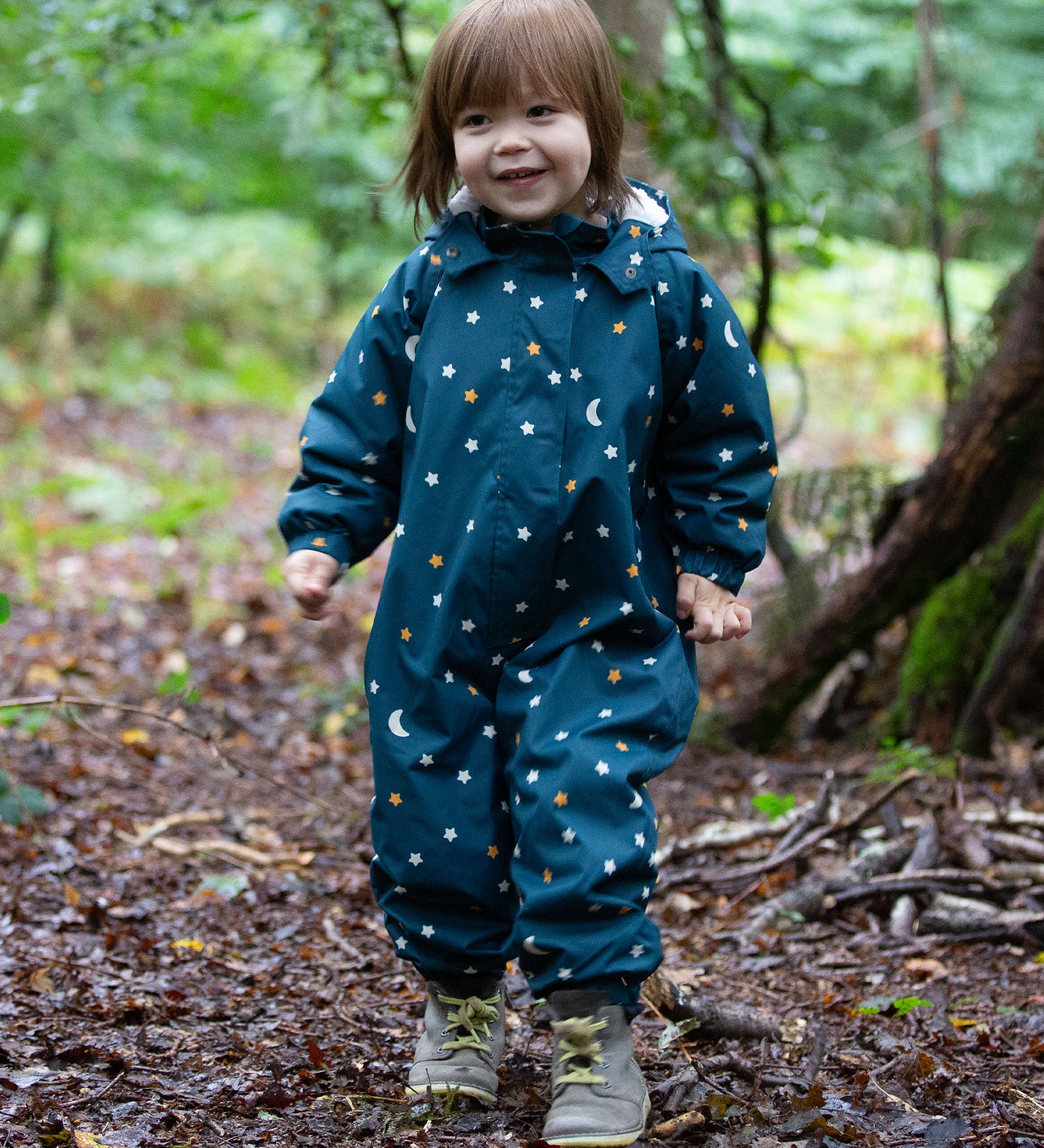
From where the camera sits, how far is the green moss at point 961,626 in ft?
12.4

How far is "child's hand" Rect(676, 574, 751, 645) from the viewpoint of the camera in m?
2.13

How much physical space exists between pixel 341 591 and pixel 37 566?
5.72 feet

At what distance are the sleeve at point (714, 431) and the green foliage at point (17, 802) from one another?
1.77 metres

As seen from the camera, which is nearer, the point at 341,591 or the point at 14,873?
the point at 14,873

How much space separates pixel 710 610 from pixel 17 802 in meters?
1.84

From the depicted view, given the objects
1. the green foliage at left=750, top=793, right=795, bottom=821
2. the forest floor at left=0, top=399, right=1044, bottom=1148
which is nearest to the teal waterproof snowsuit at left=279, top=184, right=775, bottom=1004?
the forest floor at left=0, top=399, right=1044, bottom=1148

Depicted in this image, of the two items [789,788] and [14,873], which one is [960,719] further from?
[14,873]

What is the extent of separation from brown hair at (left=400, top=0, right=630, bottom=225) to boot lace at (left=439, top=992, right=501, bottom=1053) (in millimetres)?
1494

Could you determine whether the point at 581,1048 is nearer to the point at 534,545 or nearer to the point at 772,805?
the point at 534,545

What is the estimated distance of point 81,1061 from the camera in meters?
2.13

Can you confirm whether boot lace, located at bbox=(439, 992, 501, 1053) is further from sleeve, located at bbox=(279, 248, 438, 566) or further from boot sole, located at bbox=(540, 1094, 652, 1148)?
sleeve, located at bbox=(279, 248, 438, 566)

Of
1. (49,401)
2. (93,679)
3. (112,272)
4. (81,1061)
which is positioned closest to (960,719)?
(81,1061)

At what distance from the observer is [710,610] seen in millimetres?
2145

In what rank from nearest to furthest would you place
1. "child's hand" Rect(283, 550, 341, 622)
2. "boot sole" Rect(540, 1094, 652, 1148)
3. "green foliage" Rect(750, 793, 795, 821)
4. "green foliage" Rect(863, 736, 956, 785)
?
"boot sole" Rect(540, 1094, 652, 1148), "child's hand" Rect(283, 550, 341, 622), "green foliage" Rect(750, 793, 795, 821), "green foliage" Rect(863, 736, 956, 785)
